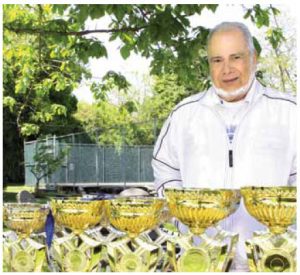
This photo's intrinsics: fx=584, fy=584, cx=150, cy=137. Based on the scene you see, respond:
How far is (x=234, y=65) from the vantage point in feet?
6.15

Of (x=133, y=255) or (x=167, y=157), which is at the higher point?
(x=167, y=157)

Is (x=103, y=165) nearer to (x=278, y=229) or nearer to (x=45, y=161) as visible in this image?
(x=45, y=161)

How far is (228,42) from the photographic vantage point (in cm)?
183

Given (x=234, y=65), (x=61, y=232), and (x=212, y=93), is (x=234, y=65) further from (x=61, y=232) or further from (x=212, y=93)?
(x=61, y=232)

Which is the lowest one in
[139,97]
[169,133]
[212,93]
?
[169,133]

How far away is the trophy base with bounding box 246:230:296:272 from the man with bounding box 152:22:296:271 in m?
0.61

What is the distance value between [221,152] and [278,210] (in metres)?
0.62

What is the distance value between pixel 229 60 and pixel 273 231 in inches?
28.6

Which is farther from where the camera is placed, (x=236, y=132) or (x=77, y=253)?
(x=236, y=132)

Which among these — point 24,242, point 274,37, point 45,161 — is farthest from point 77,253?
point 45,161

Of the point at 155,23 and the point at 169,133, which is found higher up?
the point at 155,23

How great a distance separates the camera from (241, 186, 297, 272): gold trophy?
1.24 m

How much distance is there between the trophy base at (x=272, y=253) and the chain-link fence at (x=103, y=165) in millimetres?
17076

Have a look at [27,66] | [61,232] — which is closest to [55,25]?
[27,66]
